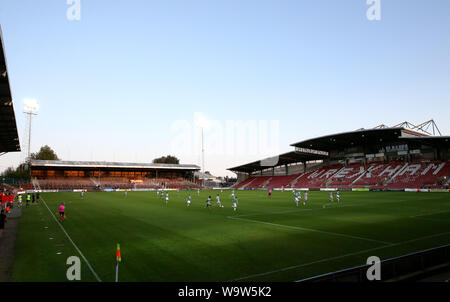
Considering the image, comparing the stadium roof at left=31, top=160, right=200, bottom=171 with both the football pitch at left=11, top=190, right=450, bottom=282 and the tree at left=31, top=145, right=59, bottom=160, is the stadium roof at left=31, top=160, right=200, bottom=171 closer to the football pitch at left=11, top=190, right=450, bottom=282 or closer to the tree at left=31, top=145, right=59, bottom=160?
the tree at left=31, top=145, right=59, bottom=160

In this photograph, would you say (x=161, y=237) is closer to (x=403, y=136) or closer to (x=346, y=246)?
(x=346, y=246)

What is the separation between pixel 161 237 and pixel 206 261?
5.52m

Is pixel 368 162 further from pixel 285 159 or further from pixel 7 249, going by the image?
pixel 7 249

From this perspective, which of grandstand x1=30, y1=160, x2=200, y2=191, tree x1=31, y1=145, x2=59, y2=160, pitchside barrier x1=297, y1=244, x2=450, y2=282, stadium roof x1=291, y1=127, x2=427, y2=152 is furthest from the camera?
tree x1=31, y1=145, x2=59, y2=160

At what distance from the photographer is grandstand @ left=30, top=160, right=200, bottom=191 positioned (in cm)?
8631

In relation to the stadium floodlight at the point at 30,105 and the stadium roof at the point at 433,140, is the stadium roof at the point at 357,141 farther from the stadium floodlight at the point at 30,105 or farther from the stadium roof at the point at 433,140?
the stadium floodlight at the point at 30,105

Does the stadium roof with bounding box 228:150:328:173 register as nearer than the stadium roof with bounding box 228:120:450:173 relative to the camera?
No

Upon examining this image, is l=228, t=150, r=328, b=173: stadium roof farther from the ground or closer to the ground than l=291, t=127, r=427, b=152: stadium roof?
closer to the ground

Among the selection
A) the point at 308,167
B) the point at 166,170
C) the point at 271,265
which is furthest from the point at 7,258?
the point at 166,170

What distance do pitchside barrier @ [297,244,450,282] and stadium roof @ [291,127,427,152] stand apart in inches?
2371

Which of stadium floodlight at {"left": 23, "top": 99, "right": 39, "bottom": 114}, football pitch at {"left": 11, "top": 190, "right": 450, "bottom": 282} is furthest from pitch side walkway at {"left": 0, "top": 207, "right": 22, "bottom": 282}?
stadium floodlight at {"left": 23, "top": 99, "right": 39, "bottom": 114}

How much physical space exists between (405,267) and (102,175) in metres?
104

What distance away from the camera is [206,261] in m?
11.3

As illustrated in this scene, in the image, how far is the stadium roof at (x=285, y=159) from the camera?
83.9m
